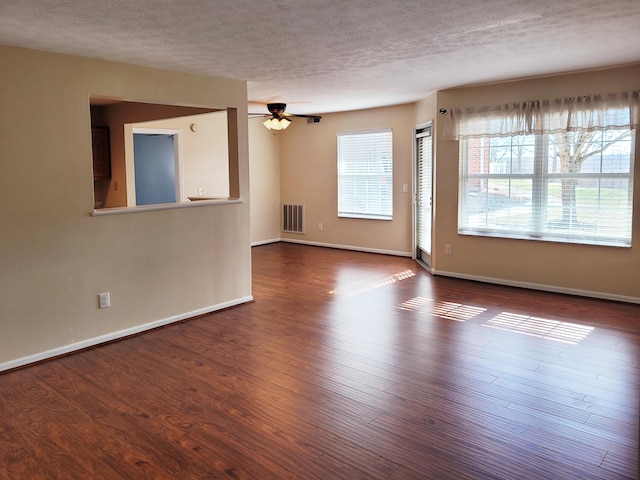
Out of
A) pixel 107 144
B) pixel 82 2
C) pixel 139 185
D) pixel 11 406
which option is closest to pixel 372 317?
pixel 11 406

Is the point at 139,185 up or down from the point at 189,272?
up

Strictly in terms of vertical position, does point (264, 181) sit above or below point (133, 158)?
below

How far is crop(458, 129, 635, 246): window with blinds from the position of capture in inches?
198

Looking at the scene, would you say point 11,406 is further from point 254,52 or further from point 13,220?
point 254,52

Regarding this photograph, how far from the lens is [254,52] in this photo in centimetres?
386

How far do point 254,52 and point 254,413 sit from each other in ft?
8.38

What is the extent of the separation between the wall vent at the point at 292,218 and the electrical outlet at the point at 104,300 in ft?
16.8

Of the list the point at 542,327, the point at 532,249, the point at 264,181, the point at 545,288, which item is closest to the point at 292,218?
→ the point at 264,181

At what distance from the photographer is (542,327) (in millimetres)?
4340

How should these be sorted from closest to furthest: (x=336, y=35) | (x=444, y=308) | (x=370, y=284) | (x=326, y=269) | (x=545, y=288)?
(x=336, y=35) → (x=444, y=308) → (x=545, y=288) → (x=370, y=284) → (x=326, y=269)

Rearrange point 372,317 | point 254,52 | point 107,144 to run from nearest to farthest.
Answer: point 254,52 < point 372,317 < point 107,144

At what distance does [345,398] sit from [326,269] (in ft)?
12.8

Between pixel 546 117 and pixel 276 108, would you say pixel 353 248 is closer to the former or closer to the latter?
pixel 276 108

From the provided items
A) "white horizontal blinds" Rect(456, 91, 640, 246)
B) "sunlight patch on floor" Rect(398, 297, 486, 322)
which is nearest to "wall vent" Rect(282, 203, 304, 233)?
"white horizontal blinds" Rect(456, 91, 640, 246)
